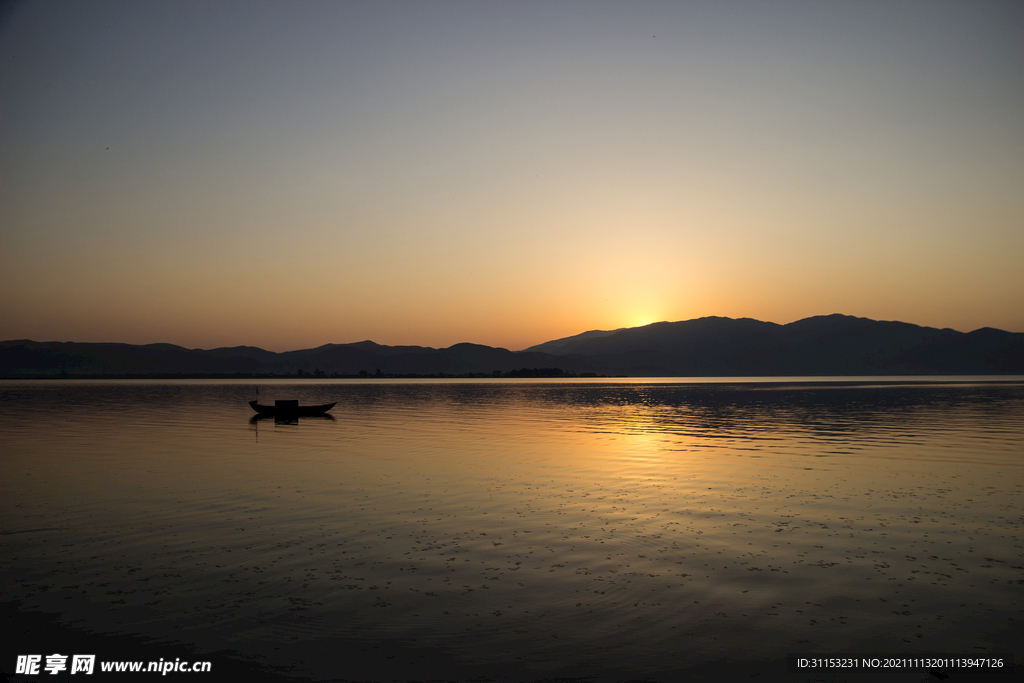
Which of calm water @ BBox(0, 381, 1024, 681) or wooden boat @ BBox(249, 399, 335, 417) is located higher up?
wooden boat @ BBox(249, 399, 335, 417)

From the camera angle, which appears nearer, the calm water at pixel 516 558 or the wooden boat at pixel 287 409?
the calm water at pixel 516 558

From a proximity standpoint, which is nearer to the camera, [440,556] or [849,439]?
[440,556]

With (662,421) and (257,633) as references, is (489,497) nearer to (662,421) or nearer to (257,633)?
(257,633)

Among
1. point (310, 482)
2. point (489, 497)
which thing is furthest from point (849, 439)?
point (310, 482)

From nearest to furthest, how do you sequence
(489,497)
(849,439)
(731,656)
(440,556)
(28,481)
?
(731,656) < (440,556) < (489,497) < (28,481) < (849,439)

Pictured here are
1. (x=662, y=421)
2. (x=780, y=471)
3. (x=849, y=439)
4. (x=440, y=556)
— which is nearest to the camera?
(x=440, y=556)

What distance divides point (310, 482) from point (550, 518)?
1353 cm

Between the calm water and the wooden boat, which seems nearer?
the calm water

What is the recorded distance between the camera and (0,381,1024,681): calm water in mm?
11609

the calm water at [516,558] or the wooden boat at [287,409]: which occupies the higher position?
the wooden boat at [287,409]

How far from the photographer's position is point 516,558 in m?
16.9

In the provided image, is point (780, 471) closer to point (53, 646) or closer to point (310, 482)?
point (310, 482)

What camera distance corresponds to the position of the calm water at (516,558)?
11.6m

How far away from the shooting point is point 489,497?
25422mm
